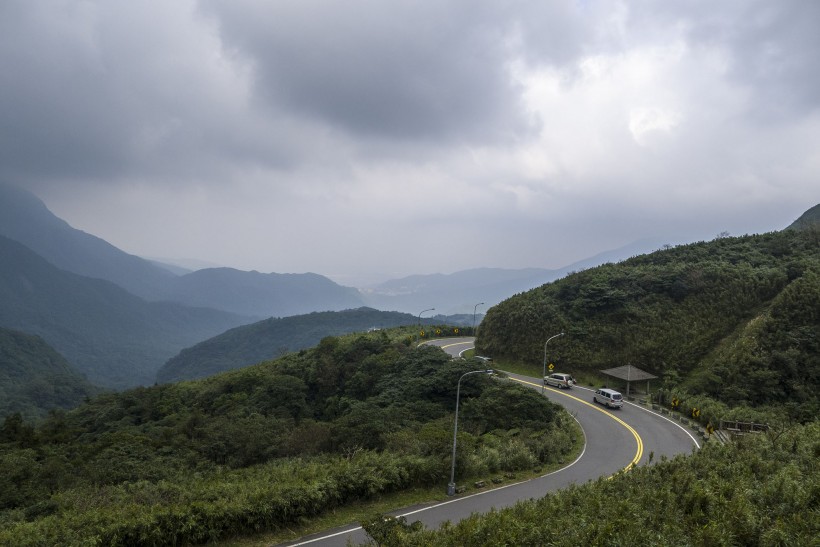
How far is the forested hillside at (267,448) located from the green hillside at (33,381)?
3185 inches

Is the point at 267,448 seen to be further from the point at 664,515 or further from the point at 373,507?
the point at 664,515

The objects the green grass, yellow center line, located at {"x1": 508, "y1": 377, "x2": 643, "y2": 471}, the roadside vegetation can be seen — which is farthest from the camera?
yellow center line, located at {"x1": 508, "y1": 377, "x2": 643, "y2": 471}

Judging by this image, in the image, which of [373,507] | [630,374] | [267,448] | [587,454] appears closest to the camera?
[373,507]

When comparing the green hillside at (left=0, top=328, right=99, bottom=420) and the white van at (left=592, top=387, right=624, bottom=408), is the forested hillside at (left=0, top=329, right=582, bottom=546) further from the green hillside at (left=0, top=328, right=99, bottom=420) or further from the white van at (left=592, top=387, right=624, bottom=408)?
the green hillside at (left=0, top=328, right=99, bottom=420)

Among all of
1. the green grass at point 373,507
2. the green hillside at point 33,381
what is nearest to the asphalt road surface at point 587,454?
the green grass at point 373,507

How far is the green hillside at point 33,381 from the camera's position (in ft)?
384

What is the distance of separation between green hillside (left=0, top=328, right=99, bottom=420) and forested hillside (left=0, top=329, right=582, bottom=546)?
80.9 metres

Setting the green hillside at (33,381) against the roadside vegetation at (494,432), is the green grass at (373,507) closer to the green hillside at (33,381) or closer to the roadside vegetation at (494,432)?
the roadside vegetation at (494,432)

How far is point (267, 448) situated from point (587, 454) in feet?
66.8

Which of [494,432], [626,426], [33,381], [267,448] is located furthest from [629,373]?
[33,381]

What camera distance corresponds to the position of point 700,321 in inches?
1813

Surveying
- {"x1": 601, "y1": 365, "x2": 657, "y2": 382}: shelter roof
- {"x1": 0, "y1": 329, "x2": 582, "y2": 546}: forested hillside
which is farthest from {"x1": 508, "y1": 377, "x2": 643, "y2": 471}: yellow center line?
{"x1": 601, "y1": 365, "x2": 657, "y2": 382}: shelter roof

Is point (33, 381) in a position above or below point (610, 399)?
below

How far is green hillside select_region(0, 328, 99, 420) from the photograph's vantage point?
117m
